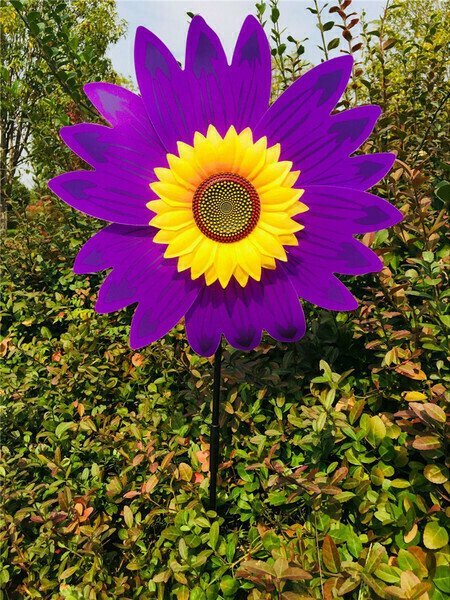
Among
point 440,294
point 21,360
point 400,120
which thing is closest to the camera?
point 440,294

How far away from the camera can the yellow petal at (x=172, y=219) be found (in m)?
0.72

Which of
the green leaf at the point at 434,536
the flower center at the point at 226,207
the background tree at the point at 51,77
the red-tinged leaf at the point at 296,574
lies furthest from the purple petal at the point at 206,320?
the background tree at the point at 51,77

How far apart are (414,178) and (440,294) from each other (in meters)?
0.25

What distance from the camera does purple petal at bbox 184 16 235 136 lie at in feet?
2.42

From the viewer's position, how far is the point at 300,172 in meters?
0.75

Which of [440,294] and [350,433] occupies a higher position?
[440,294]

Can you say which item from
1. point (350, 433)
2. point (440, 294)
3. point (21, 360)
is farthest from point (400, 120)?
point (21, 360)

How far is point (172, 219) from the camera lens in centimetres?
72

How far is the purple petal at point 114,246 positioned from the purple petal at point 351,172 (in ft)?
0.89

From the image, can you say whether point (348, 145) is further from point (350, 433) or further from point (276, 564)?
point (276, 564)

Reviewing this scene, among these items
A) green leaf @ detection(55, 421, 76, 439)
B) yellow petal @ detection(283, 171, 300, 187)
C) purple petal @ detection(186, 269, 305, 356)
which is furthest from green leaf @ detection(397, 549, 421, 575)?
green leaf @ detection(55, 421, 76, 439)

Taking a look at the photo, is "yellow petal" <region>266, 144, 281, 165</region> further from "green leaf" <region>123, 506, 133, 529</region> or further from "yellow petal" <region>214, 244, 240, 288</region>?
"green leaf" <region>123, 506, 133, 529</region>

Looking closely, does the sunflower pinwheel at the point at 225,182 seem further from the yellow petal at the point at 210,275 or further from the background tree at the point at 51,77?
the background tree at the point at 51,77

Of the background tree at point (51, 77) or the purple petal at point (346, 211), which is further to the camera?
the background tree at point (51, 77)
